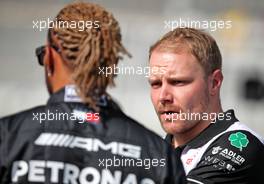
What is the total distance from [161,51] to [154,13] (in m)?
2.48

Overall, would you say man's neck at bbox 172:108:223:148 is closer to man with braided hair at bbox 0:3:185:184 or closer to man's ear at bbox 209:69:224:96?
man's ear at bbox 209:69:224:96

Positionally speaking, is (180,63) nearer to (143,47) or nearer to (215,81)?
(215,81)

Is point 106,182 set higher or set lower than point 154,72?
lower

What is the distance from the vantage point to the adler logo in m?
1.45

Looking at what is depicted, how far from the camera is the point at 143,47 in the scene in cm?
346

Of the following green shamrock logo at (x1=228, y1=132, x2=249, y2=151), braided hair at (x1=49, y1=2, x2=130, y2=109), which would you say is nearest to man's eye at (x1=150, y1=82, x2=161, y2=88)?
green shamrock logo at (x1=228, y1=132, x2=249, y2=151)

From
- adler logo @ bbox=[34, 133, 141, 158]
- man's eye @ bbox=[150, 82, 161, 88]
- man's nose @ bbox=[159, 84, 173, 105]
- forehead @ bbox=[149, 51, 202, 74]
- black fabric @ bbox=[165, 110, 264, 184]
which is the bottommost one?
black fabric @ bbox=[165, 110, 264, 184]

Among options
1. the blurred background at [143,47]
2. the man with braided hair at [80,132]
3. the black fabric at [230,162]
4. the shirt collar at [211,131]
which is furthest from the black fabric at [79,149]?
the blurred background at [143,47]

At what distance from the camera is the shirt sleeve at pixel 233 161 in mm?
1811

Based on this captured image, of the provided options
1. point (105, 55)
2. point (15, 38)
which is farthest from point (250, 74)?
point (105, 55)

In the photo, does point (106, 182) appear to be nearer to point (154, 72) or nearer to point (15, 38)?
point (154, 72)

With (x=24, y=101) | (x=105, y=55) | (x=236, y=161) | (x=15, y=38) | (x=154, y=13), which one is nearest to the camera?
(x=105, y=55)

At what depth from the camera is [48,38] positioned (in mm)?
1554

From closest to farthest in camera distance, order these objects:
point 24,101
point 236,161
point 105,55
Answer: point 105,55
point 236,161
point 24,101
